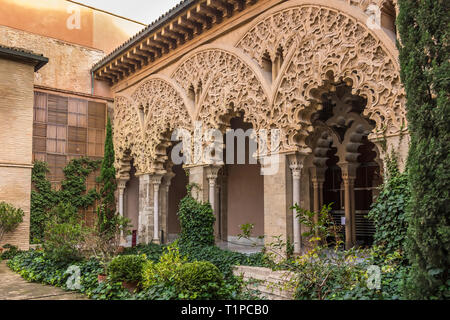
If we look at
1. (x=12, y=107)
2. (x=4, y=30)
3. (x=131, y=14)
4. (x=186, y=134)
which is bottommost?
(x=186, y=134)

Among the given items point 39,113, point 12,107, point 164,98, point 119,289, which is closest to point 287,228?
point 119,289

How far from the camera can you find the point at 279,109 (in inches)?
398

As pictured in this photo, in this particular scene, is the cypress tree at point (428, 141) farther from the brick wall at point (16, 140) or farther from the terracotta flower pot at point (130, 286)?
the brick wall at point (16, 140)

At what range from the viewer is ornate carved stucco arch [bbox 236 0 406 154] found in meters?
7.80

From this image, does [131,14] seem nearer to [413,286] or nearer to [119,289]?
[119,289]

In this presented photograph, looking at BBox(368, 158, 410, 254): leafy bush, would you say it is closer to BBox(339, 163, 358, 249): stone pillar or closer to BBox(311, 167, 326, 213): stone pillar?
BBox(339, 163, 358, 249): stone pillar

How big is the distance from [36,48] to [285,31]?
11196 mm

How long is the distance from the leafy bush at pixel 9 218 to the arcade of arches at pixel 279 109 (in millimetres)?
4028

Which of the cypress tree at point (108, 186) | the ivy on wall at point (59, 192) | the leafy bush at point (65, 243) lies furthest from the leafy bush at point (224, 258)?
the ivy on wall at point (59, 192)

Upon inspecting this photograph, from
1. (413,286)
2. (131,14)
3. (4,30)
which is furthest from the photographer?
(131,14)

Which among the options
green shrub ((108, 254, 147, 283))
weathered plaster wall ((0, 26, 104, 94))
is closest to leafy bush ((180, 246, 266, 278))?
green shrub ((108, 254, 147, 283))

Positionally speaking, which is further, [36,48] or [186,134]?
[36,48]

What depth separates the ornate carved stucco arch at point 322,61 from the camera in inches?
307

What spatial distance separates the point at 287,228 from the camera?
9680 mm
